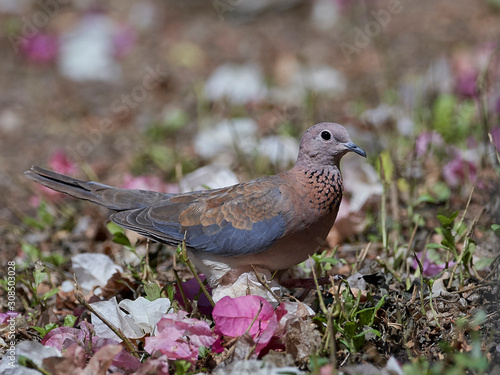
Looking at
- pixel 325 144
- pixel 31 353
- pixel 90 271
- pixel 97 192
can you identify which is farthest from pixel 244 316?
pixel 97 192

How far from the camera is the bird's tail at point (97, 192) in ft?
11.4

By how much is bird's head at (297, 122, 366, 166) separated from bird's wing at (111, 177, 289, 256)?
22 centimetres

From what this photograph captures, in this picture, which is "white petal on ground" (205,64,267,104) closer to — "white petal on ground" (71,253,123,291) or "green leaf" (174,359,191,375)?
"white petal on ground" (71,253,123,291)

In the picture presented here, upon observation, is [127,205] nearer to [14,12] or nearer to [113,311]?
[113,311]

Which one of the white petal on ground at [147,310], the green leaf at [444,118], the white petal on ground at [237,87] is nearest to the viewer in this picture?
the white petal on ground at [147,310]

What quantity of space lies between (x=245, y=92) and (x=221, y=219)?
316 centimetres

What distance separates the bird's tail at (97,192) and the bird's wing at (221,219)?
0.12 m

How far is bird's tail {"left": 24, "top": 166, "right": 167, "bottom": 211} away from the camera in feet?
11.4

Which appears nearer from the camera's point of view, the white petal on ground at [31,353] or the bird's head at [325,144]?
the white petal on ground at [31,353]

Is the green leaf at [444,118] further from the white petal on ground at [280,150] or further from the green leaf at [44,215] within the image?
the green leaf at [44,215]

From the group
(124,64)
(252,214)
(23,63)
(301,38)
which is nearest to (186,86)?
(124,64)

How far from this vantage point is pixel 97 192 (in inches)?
138

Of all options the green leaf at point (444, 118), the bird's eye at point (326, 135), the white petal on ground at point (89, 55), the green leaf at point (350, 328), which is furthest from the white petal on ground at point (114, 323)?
the white petal on ground at point (89, 55)

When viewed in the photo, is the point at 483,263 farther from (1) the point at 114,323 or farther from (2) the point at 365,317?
(1) the point at 114,323
